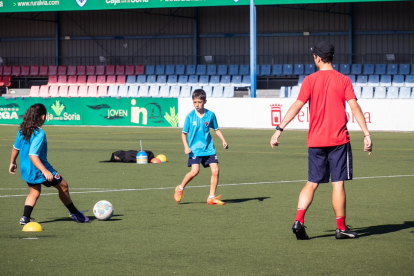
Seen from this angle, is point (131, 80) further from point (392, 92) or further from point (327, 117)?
point (327, 117)

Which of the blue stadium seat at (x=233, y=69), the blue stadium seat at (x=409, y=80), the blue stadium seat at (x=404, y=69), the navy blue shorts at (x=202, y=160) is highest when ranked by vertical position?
the blue stadium seat at (x=233, y=69)

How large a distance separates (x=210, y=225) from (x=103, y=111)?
27.3 metres

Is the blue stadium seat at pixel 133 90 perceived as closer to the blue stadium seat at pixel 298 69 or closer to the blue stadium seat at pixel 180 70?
the blue stadium seat at pixel 180 70

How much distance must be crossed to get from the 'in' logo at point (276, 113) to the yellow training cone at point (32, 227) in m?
22.8

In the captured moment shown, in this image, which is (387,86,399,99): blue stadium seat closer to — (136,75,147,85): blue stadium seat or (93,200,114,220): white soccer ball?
(136,75,147,85): blue stadium seat

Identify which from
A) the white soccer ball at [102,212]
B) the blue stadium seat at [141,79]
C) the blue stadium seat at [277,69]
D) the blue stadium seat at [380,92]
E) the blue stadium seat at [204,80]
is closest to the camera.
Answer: the white soccer ball at [102,212]

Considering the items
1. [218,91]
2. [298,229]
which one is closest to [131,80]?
[218,91]

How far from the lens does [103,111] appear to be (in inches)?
1433

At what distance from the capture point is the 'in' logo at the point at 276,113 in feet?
104

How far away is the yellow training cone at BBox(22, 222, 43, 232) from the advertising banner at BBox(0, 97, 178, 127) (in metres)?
25.5

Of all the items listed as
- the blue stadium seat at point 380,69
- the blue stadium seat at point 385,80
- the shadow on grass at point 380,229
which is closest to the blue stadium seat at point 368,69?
the blue stadium seat at point 380,69

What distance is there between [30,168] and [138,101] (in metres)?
26.2

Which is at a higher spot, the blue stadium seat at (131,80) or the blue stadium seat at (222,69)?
the blue stadium seat at (222,69)

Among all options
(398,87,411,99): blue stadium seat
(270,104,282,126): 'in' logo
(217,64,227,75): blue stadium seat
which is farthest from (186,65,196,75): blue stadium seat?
(270,104,282,126): 'in' logo
